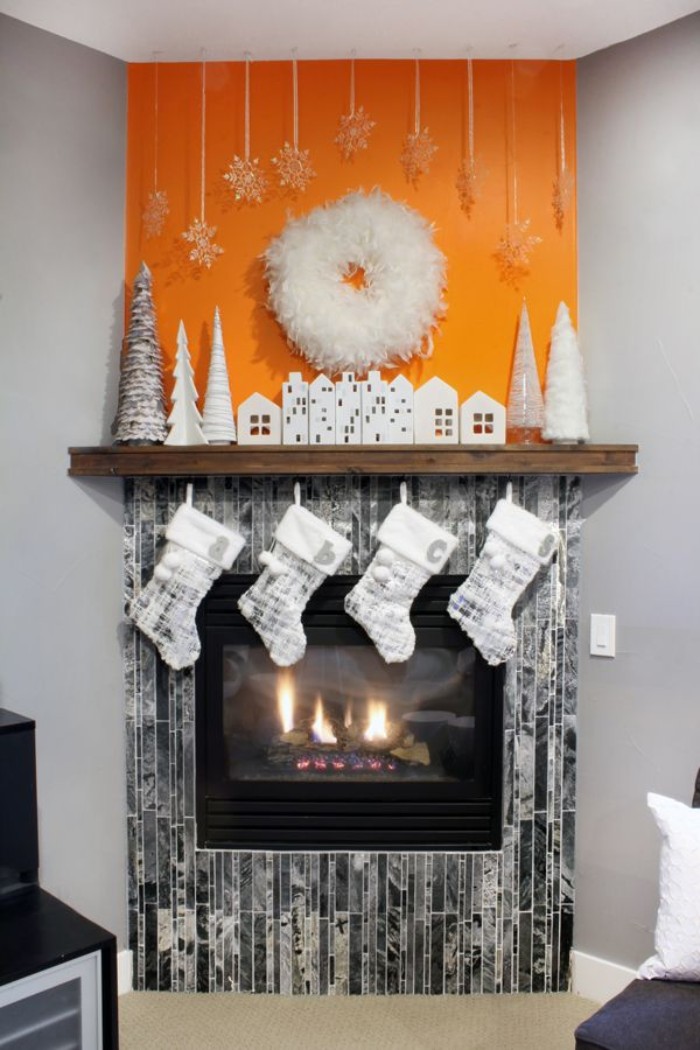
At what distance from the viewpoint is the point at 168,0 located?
201 cm

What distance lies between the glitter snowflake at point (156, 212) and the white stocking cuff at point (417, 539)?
1044mm

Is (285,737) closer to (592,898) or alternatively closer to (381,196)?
(592,898)

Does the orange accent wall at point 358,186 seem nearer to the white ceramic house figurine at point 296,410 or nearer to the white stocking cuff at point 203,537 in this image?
the white ceramic house figurine at point 296,410

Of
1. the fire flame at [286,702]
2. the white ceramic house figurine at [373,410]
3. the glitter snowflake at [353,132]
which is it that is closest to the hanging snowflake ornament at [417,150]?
the glitter snowflake at [353,132]

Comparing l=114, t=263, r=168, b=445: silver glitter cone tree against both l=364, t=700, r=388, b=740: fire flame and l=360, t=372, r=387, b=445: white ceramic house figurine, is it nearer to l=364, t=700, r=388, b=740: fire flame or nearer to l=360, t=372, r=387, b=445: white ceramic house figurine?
l=360, t=372, r=387, b=445: white ceramic house figurine

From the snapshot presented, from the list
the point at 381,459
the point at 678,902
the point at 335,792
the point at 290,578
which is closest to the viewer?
the point at 678,902

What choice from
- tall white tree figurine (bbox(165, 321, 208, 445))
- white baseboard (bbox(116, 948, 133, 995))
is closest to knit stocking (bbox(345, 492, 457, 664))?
tall white tree figurine (bbox(165, 321, 208, 445))

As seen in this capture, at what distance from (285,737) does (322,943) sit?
0.58m

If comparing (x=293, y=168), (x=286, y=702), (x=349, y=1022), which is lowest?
(x=349, y=1022)

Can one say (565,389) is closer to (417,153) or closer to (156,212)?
(417,153)

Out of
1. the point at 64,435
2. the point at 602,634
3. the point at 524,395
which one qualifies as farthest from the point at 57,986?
the point at 524,395

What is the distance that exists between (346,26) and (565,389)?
110 centimetres

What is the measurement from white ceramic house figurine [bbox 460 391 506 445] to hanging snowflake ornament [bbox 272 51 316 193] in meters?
0.78

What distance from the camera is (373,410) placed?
2197mm
